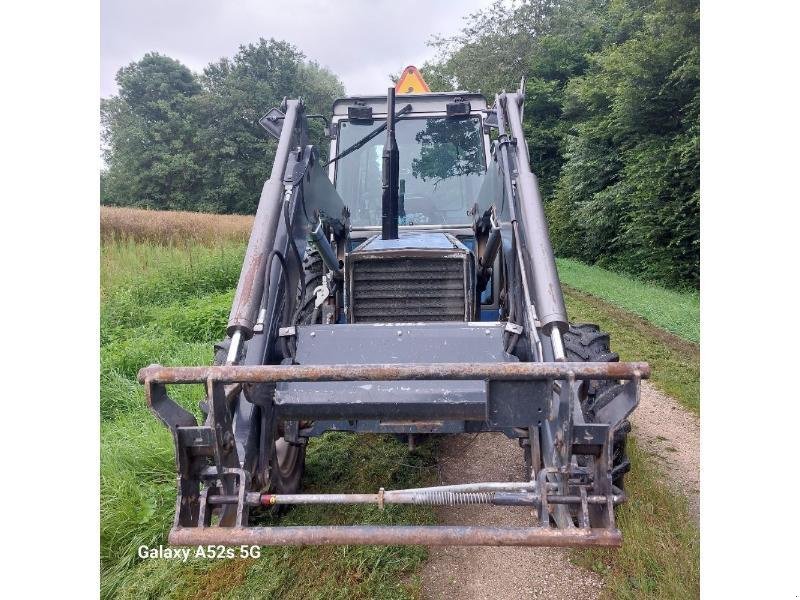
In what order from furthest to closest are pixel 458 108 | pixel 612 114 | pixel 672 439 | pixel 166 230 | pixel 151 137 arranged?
pixel 151 137
pixel 612 114
pixel 166 230
pixel 458 108
pixel 672 439

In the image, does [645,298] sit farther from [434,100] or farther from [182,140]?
[182,140]

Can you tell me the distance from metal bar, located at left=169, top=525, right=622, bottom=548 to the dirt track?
0.78 metres

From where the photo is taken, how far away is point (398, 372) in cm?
172

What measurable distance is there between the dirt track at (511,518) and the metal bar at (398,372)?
3.80 feet

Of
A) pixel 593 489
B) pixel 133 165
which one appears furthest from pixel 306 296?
pixel 133 165

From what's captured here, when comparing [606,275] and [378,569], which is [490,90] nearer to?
[606,275]

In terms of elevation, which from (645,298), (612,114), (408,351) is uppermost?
(612,114)

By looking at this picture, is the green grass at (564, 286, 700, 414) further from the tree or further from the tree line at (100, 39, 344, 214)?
the tree

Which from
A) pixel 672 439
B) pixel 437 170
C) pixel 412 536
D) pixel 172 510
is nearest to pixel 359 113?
pixel 437 170

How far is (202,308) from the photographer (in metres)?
6.52

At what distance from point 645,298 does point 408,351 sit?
7668mm

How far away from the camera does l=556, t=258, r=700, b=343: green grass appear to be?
22.3 ft

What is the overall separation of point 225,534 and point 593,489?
130 cm

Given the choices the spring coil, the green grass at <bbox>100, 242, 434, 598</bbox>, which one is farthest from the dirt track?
the spring coil
